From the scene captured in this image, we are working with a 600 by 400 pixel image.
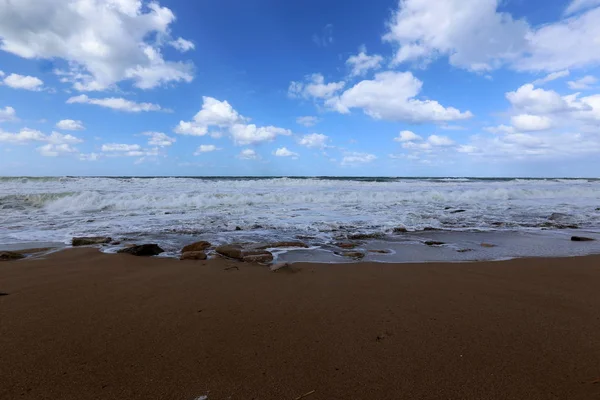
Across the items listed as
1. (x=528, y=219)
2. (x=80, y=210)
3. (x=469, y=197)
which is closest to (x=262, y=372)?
(x=528, y=219)

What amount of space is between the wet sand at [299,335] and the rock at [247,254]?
820 millimetres

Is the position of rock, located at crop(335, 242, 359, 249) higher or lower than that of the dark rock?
lower

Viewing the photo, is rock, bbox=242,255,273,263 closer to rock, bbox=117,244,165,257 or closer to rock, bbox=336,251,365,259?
rock, bbox=336,251,365,259

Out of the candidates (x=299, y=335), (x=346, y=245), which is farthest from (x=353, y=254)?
(x=299, y=335)

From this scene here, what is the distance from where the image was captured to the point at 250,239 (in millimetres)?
6977

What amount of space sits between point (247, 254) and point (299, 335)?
9.80ft

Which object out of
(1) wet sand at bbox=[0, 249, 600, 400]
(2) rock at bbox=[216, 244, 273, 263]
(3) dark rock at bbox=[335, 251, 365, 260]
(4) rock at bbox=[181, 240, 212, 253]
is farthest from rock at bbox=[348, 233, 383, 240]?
(4) rock at bbox=[181, 240, 212, 253]

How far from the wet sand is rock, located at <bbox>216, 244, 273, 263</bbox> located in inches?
32.3

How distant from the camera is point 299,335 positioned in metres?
2.54

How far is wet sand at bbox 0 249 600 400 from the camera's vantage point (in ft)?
6.32

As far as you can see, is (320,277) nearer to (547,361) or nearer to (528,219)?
(547,361)

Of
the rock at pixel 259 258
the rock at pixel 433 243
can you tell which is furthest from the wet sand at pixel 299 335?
the rock at pixel 433 243

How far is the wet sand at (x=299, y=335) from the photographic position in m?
1.93

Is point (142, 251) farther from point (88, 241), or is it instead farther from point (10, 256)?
point (10, 256)
